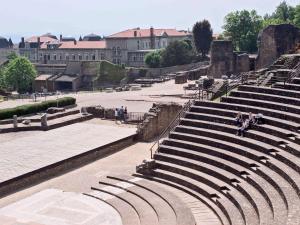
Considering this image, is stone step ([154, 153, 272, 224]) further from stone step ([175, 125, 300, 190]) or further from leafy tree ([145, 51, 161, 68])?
leafy tree ([145, 51, 161, 68])

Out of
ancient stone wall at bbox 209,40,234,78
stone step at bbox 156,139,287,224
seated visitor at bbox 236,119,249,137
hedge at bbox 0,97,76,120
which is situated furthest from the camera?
ancient stone wall at bbox 209,40,234,78

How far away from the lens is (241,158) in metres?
18.7

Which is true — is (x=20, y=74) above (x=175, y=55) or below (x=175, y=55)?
below

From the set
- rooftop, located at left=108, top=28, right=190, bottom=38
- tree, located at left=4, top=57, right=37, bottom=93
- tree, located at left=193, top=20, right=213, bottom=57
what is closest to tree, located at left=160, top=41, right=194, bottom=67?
tree, located at left=193, top=20, right=213, bottom=57

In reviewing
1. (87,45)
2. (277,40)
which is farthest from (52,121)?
(87,45)

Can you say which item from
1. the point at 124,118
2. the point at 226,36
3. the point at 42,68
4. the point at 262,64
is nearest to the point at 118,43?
the point at 42,68

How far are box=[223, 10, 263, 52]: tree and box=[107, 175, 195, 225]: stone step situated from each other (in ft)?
193

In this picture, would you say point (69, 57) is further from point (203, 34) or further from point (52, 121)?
point (52, 121)

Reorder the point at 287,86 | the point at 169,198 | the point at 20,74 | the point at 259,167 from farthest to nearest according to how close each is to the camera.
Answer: the point at 20,74, the point at 287,86, the point at 169,198, the point at 259,167

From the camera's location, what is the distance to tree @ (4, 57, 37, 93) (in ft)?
237

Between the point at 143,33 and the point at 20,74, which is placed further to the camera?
the point at 143,33

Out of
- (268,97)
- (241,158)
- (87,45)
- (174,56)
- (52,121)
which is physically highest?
(87,45)

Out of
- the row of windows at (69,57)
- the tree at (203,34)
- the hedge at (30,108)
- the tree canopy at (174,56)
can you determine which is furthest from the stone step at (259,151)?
the row of windows at (69,57)

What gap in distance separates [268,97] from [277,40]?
879 inches
